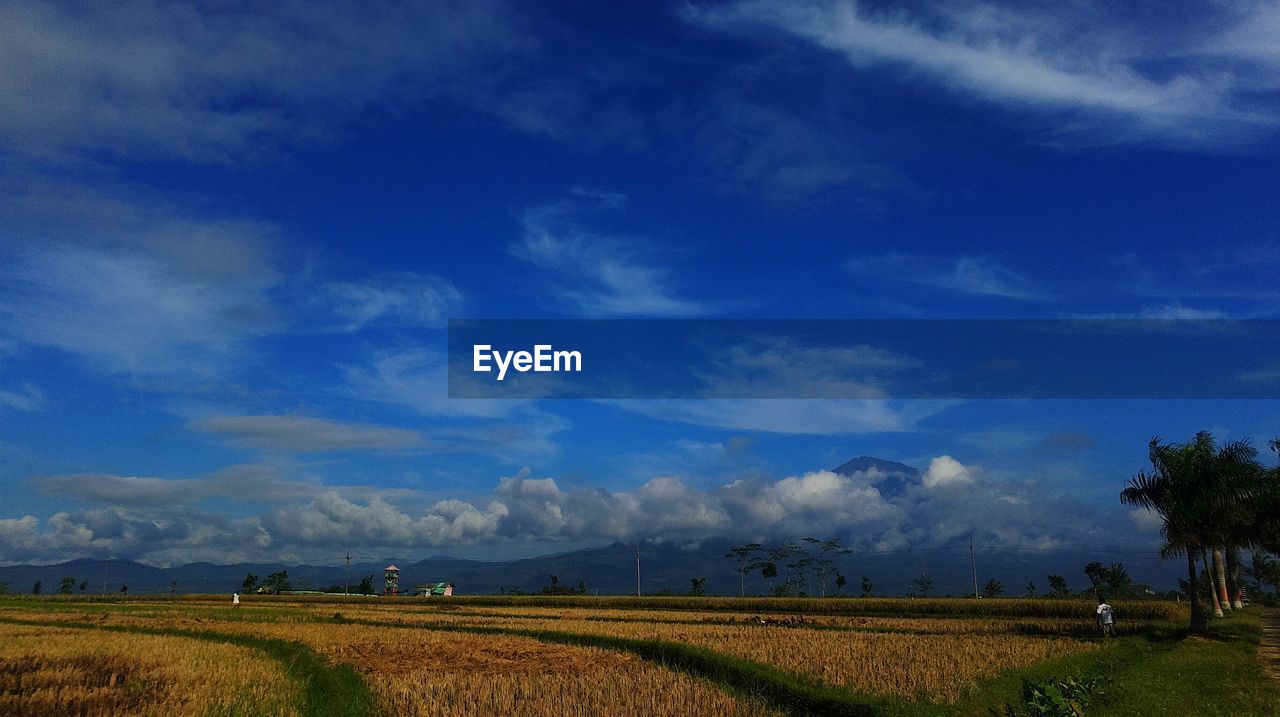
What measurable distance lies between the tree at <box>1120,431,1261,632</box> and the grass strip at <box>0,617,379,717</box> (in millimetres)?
35632

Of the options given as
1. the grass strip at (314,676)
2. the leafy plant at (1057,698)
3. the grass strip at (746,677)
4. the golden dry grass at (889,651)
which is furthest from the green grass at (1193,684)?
the grass strip at (314,676)

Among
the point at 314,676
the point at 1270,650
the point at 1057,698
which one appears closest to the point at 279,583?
the point at 314,676

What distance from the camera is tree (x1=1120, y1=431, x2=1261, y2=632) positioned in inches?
1457

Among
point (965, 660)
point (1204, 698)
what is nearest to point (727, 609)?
point (965, 660)

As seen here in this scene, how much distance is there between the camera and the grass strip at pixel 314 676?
20314mm

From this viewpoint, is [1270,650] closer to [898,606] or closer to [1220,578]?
[1220,578]

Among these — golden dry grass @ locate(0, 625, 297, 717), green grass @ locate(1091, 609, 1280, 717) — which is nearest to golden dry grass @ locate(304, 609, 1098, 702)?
green grass @ locate(1091, 609, 1280, 717)

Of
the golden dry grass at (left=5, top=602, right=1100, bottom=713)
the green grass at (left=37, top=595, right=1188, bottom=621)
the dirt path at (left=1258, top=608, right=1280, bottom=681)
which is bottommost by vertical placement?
the green grass at (left=37, top=595, right=1188, bottom=621)

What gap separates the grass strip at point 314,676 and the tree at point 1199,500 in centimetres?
Answer: 3563

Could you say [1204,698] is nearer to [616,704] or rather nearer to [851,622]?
[616,704]

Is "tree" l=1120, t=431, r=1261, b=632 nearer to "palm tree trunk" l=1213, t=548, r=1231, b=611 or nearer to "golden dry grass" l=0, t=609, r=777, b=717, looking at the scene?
"palm tree trunk" l=1213, t=548, r=1231, b=611

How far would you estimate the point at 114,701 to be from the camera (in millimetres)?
20391

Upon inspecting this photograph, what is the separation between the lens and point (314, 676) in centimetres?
2623

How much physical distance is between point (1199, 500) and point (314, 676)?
39557mm
